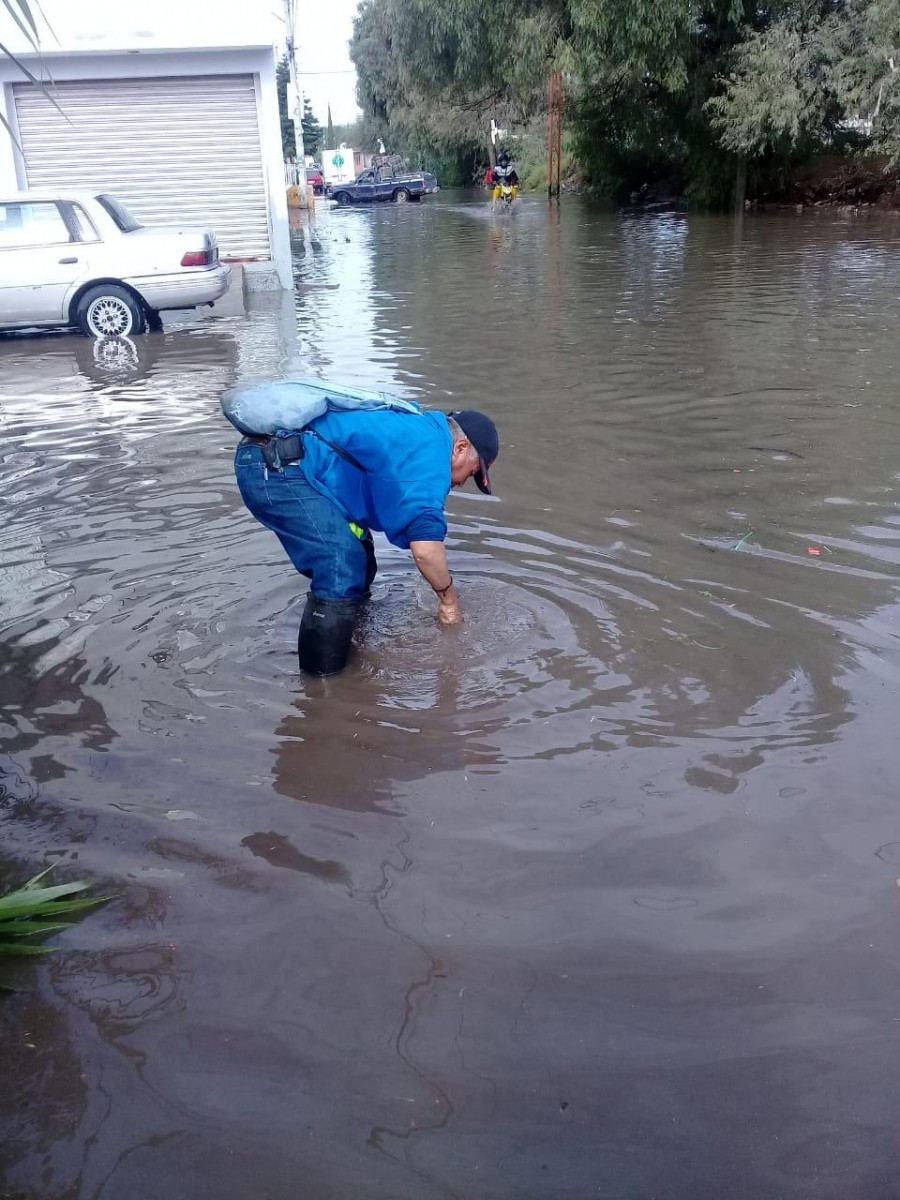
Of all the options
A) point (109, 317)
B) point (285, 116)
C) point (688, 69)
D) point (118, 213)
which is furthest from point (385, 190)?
point (109, 317)

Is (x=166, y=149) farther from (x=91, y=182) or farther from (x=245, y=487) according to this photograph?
(x=245, y=487)

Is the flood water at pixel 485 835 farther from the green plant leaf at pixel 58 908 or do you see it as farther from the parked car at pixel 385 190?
the parked car at pixel 385 190

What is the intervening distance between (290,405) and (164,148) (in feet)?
46.6

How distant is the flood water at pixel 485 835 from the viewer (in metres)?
2.39

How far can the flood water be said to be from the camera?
239 cm

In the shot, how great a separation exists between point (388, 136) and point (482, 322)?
61866mm

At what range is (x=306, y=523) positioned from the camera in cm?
430

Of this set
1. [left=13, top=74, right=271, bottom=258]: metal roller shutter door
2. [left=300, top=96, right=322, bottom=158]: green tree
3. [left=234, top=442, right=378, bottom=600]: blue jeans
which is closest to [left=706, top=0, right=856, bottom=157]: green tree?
[left=13, top=74, right=271, bottom=258]: metal roller shutter door

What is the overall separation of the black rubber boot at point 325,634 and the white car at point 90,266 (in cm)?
943

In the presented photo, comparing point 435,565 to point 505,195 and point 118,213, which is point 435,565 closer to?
point 118,213

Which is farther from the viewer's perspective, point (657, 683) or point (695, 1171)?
point (657, 683)

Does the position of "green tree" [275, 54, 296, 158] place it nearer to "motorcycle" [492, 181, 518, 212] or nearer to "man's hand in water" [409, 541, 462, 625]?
"motorcycle" [492, 181, 518, 212]

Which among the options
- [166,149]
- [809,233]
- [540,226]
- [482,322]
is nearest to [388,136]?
[540,226]

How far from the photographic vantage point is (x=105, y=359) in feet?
39.3
